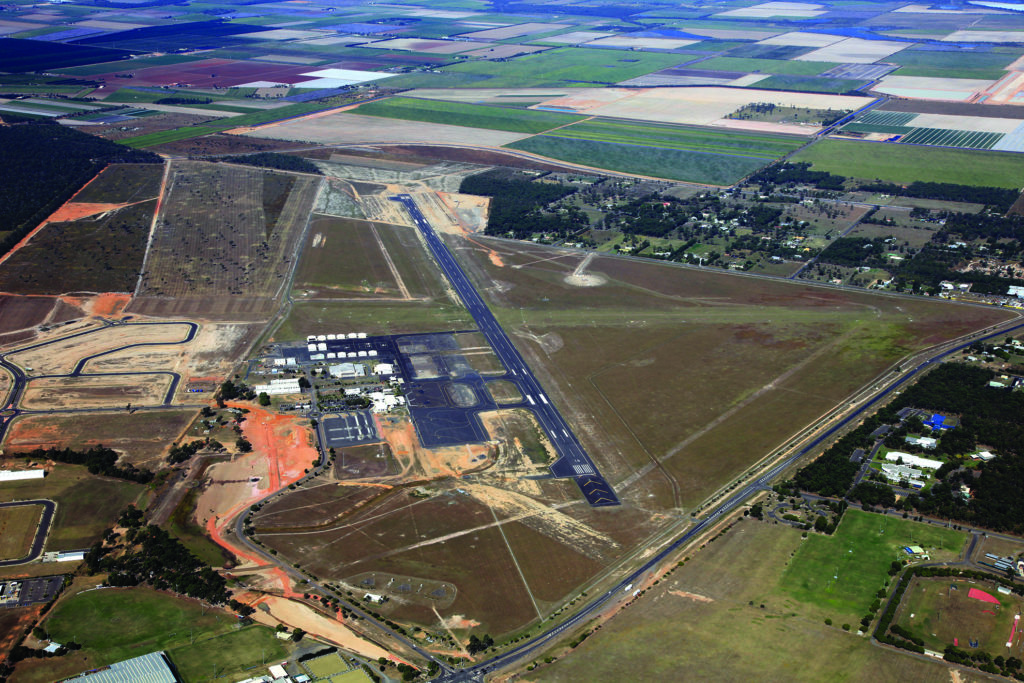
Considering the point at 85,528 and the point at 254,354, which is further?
the point at 254,354

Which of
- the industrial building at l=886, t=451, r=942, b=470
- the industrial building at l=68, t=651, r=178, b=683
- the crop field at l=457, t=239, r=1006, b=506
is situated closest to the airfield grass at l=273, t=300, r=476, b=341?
the crop field at l=457, t=239, r=1006, b=506

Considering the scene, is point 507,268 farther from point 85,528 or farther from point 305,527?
point 85,528

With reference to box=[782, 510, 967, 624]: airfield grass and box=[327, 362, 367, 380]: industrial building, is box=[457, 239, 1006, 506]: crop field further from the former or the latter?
box=[327, 362, 367, 380]: industrial building

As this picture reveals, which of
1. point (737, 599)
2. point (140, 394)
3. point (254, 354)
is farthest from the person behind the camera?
point (254, 354)

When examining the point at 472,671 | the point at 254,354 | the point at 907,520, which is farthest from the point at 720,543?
the point at 254,354

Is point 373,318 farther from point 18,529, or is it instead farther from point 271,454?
point 18,529

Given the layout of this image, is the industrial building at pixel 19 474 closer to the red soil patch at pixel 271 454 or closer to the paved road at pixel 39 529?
the paved road at pixel 39 529
